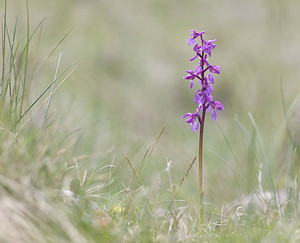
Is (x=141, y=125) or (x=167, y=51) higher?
(x=167, y=51)

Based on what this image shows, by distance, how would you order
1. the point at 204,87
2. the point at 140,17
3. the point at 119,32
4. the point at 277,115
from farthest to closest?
the point at 140,17 < the point at 119,32 < the point at 277,115 < the point at 204,87

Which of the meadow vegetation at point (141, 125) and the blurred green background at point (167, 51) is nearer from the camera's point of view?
the meadow vegetation at point (141, 125)

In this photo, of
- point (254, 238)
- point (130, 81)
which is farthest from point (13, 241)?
point (130, 81)

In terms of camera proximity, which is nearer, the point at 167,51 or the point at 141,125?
the point at 141,125

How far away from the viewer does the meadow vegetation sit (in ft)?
7.70

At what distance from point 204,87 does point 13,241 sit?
1.29 metres

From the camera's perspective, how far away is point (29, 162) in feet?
8.04

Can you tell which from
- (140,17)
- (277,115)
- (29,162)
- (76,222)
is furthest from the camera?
(140,17)

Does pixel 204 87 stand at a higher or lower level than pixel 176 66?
higher

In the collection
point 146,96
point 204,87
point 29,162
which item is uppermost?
point 204,87

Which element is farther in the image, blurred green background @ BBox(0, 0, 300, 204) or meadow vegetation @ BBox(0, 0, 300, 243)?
blurred green background @ BBox(0, 0, 300, 204)

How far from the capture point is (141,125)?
949 cm

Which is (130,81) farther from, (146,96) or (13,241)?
(13,241)

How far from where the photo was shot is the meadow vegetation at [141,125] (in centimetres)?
235
